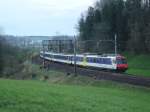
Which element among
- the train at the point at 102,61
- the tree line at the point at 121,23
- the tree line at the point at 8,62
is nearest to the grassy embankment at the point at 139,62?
the tree line at the point at 121,23

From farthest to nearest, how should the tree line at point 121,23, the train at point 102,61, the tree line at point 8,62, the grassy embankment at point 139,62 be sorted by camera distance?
1. the tree line at point 121,23
2. the tree line at point 8,62
3. the grassy embankment at point 139,62
4. the train at point 102,61

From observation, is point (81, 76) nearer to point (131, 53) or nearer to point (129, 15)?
point (131, 53)

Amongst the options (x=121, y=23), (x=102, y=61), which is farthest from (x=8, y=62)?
(x=102, y=61)

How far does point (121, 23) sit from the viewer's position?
380ft

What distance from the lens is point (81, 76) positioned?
6372 cm

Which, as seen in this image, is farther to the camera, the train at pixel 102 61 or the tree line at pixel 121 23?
the tree line at pixel 121 23

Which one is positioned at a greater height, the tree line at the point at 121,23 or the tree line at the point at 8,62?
the tree line at the point at 121,23

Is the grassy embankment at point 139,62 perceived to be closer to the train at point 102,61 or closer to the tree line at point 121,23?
the tree line at point 121,23

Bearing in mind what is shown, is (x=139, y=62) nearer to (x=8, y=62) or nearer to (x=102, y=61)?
(x=102, y=61)

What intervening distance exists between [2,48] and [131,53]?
94.5ft

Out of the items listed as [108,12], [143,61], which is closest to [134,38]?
[143,61]

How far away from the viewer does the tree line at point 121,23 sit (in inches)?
4053

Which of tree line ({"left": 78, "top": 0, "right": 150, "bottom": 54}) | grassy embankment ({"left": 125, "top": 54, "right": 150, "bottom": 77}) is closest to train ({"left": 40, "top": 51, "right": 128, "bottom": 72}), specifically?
grassy embankment ({"left": 125, "top": 54, "right": 150, "bottom": 77})

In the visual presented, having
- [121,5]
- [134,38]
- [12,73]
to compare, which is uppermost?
[121,5]
